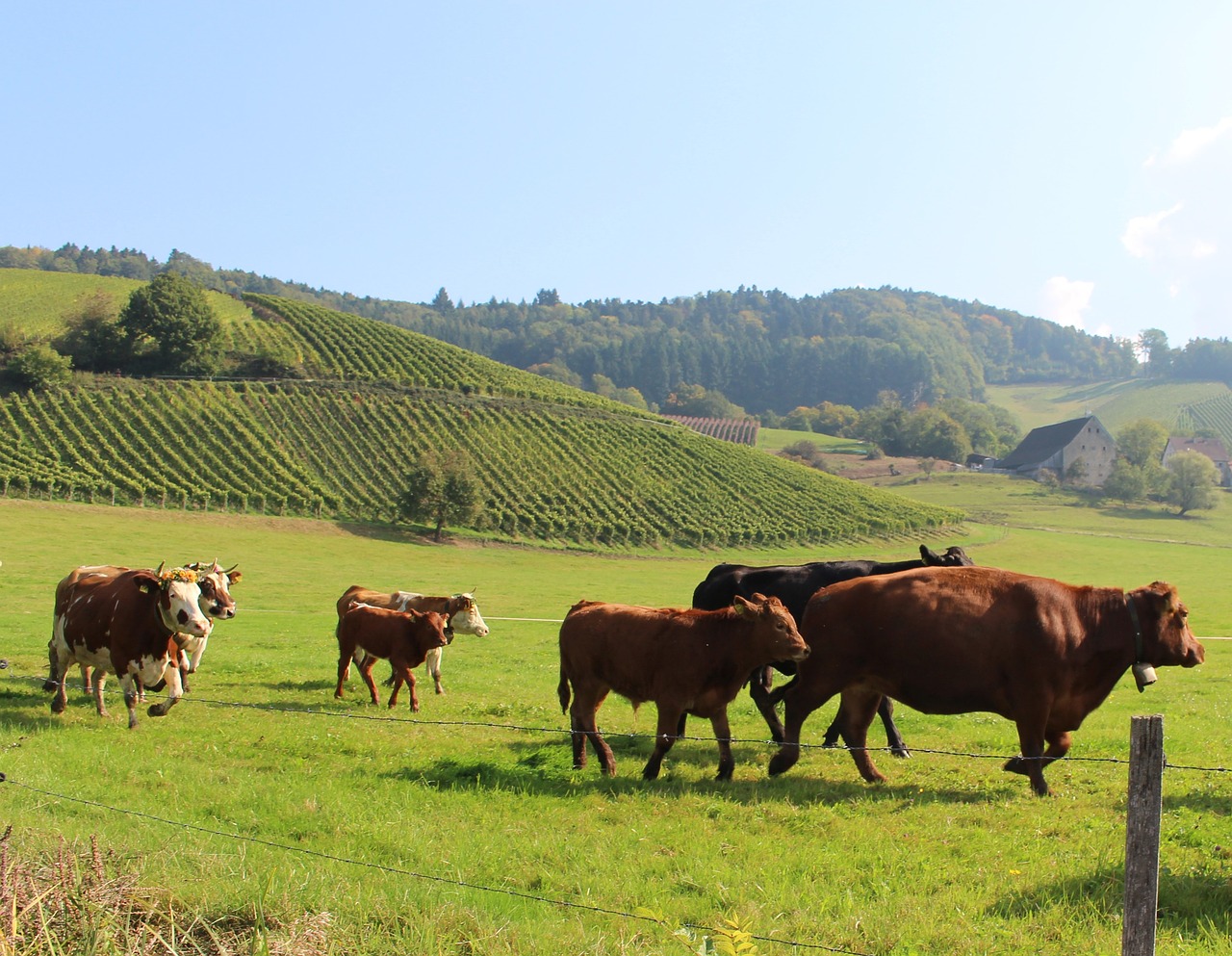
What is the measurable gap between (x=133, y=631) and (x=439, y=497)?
47674 millimetres

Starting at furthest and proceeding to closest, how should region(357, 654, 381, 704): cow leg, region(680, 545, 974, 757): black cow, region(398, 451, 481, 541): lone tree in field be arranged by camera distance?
region(398, 451, 481, 541): lone tree in field
region(357, 654, 381, 704): cow leg
region(680, 545, 974, 757): black cow

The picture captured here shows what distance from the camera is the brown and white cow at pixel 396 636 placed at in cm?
1390

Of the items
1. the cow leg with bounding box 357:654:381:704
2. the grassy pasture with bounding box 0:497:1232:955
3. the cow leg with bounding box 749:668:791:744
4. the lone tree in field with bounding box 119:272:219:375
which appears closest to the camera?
the grassy pasture with bounding box 0:497:1232:955

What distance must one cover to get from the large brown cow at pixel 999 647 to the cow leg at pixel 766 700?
→ 1056 mm

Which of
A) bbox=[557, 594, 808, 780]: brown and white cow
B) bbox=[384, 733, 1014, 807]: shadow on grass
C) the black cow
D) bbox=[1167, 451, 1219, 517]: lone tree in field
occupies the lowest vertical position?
bbox=[384, 733, 1014, 807]: shadow on grass

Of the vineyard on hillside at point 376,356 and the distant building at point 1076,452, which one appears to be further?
the distant building at point 1076,452

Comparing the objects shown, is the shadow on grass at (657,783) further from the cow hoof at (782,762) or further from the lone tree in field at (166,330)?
the lone tree in field at (166,330)

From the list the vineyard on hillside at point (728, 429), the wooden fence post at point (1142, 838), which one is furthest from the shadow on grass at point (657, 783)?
the vineyard on hillside at point (728, 429)

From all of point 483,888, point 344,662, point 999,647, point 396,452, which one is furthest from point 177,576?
point 396,452

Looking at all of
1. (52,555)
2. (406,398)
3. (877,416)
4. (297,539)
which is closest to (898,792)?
(52,555)

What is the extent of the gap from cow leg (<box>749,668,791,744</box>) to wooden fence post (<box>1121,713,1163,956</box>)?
554cm

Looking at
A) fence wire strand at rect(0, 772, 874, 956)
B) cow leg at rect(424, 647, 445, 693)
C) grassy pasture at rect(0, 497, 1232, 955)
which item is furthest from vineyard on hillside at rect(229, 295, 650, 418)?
fence wire strand at rect(0, 772, 874, 956)

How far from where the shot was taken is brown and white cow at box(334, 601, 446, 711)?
547 inches

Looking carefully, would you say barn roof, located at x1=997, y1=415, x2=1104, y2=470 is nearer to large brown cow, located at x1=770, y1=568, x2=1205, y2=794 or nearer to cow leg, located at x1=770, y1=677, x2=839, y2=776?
large brown cow, located at x1=770, y1=568, x2=1205, y2=794
